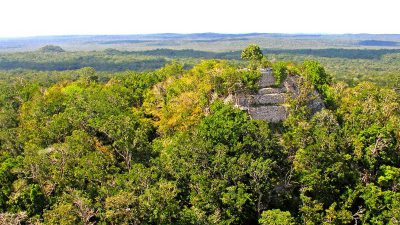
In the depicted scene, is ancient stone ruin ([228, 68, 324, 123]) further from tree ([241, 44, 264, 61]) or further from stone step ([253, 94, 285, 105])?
tree ([241, 44, 264, 61])

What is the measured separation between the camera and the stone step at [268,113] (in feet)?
158

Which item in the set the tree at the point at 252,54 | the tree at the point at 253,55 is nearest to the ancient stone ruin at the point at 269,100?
the tree at the point at 253,55

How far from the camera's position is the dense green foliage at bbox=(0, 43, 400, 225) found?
32.6 m

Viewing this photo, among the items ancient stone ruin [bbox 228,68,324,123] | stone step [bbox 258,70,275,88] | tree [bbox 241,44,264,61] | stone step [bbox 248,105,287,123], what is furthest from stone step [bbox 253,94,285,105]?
tree [bbox 241,44,264,61]

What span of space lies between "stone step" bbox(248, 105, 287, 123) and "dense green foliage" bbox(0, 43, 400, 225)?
4.50ft

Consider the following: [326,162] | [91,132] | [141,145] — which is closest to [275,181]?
[326,162]

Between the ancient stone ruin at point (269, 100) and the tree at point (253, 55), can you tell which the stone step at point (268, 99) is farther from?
the tree at point (253, 55)

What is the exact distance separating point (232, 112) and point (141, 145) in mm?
Answer: 9750

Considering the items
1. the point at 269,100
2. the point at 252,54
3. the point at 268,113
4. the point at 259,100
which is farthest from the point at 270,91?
the point at 252,54

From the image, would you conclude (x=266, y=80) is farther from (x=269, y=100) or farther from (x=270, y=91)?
(x=269, y=100)

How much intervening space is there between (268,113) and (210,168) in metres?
14.8

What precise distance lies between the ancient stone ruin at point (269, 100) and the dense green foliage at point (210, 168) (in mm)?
1377

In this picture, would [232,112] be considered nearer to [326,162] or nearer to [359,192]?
[326,162]

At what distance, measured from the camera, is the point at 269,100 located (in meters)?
49.4
